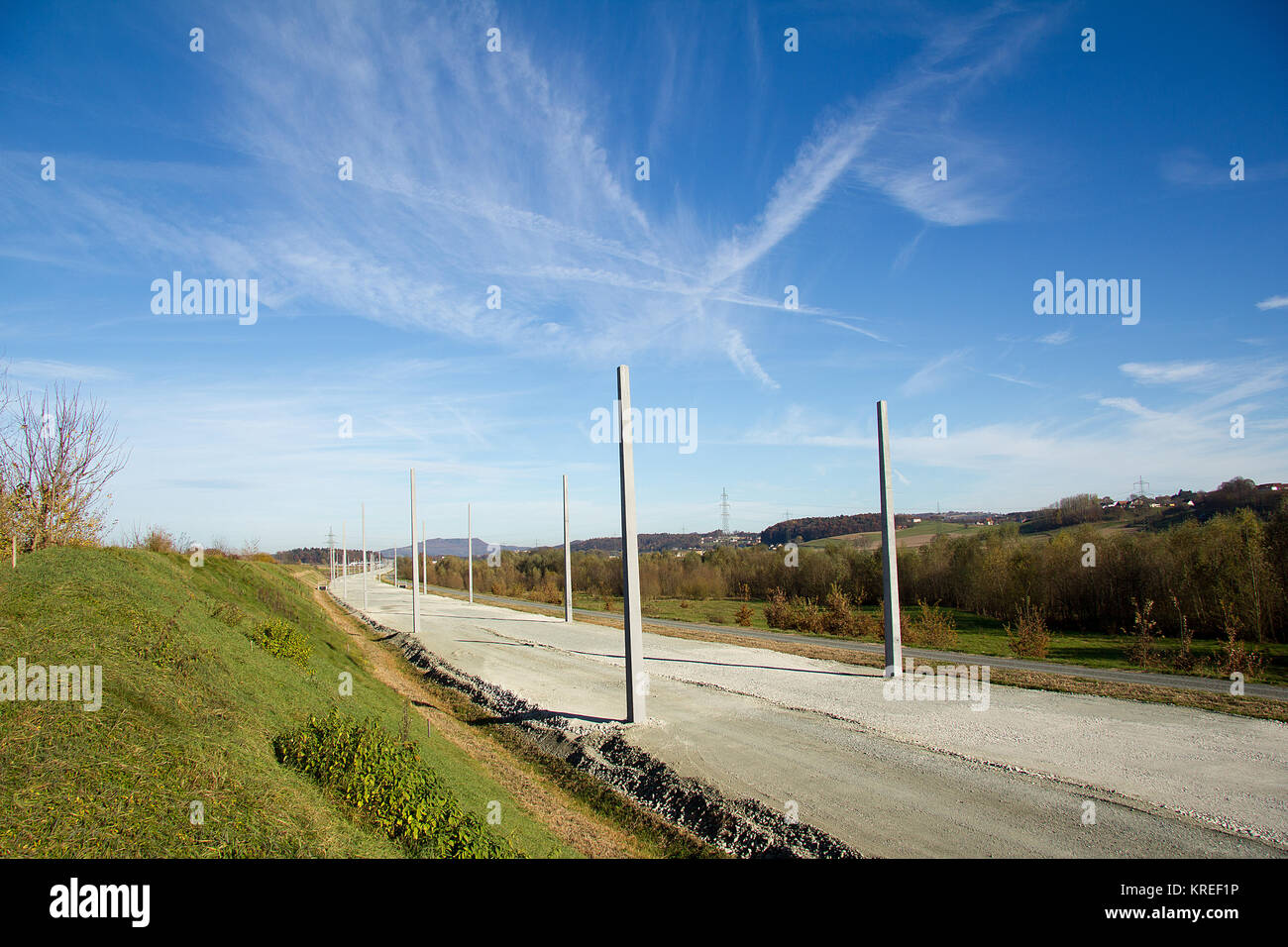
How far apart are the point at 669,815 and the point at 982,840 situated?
3.63m

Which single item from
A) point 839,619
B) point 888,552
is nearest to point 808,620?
point 839,619

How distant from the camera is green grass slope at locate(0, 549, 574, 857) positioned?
165 inches

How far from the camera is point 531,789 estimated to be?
9805 millimetres

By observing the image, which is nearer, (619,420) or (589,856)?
(589,856)

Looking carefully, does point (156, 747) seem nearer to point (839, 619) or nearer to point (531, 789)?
point (531, 789)

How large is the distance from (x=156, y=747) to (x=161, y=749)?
45 millimetres

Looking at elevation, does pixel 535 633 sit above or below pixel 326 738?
below

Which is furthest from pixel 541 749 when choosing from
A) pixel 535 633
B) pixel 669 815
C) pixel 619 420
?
pixel 535 633

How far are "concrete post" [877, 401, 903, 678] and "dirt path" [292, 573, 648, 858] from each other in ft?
29.6

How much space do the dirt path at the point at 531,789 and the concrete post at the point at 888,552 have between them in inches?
356

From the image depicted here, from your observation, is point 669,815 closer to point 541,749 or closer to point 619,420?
point 541,749

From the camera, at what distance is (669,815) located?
852cm
